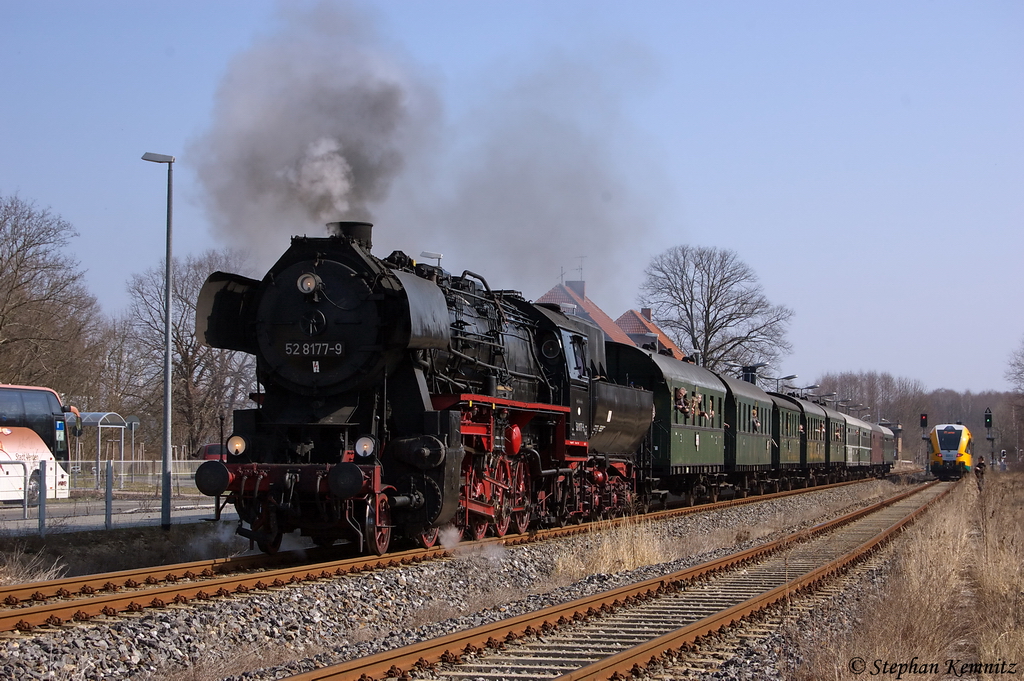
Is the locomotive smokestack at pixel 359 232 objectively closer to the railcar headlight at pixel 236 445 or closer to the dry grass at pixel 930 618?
the railcar headlight at pixel 236 445

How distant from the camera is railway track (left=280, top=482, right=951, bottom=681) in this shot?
6.48m

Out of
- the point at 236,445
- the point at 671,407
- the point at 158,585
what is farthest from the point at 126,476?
the point at 158,585

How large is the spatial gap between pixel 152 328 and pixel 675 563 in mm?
39532

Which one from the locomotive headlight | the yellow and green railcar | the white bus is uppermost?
the locomotive headlight

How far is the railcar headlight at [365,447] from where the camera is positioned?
433 inches

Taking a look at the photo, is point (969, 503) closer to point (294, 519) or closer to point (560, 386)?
point (560, 386)

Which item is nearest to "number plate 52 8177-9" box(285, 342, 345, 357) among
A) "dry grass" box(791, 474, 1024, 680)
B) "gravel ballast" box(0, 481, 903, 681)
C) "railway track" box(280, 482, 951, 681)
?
"gravel ballast" box(0, 481, 903, 681)

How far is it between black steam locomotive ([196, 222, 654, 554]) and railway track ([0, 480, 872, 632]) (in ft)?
1.20

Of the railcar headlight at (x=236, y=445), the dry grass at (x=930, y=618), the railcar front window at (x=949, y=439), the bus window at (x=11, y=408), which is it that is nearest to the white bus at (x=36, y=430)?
the bus window at (x=11, y=408)

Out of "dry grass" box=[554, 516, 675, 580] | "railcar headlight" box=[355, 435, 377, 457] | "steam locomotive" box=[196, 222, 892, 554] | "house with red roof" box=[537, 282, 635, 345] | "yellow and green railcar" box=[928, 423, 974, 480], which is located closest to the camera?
"railcar headlight" box=[355, 435, 377, 457]

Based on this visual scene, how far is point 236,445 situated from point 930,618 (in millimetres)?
7664

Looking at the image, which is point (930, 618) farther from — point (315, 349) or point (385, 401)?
point (315, 349)

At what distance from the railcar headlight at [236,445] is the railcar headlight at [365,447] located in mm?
1583

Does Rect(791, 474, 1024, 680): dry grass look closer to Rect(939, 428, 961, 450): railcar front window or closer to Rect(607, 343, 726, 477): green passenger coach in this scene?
Rect(607, 343, 726, 477): green passenger coach
